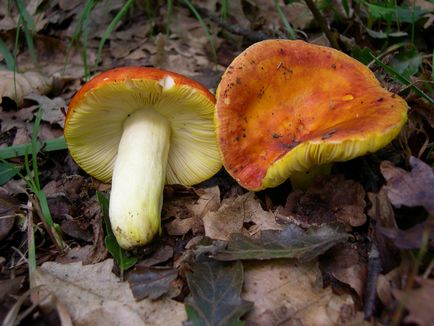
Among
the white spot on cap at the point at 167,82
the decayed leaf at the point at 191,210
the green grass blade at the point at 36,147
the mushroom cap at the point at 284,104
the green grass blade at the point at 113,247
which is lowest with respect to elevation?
the decayed leaf at the point at 191,210

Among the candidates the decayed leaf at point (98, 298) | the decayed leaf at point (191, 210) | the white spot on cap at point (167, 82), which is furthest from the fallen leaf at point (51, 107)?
the decayed leaf at point (98, 298)

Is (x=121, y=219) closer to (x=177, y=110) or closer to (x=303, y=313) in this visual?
(x=177, y=110)

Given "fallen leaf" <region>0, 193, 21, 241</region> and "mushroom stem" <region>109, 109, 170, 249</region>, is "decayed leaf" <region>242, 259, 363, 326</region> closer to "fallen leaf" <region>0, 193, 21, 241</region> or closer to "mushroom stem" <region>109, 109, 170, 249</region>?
"mushroom stem" <region>109, 109, 170, 249</region>

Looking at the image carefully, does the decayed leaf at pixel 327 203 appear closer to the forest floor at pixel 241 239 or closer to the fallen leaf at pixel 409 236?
the forest floor at pixel 241 239

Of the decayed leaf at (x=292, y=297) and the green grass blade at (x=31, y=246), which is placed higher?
the green grass blade at (x=31, y=246)

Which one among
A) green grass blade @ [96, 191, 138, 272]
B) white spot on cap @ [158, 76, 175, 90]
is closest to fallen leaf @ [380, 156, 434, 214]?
white spot on cap @ [158, 76, 175, 90]

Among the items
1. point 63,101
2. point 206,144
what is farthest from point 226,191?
point 63,101
